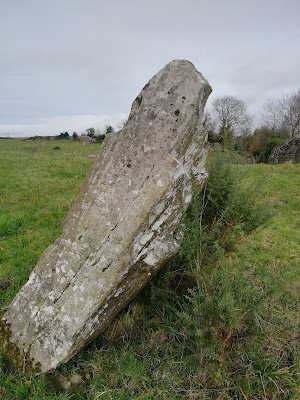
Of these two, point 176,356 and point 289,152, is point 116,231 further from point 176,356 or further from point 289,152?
point 289,152

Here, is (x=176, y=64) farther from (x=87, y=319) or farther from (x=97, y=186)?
(x=87, y=319)

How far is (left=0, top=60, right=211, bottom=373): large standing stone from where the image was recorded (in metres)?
3.51

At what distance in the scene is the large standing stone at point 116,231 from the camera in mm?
3510

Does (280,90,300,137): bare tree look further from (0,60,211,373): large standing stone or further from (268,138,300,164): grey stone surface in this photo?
(0,60,211,373): large standing stone

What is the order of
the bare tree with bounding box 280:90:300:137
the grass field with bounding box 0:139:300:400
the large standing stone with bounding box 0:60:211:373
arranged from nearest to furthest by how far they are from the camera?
the grass field with bounding box 0:139:300:400
the large standing stone with bounding box 0:60:211:373
the bare tree with bounding box 280:90:300:137

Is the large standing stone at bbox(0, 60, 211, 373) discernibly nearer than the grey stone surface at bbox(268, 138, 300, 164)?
Yes

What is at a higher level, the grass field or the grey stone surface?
the grey stone surface

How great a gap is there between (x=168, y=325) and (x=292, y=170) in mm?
13487

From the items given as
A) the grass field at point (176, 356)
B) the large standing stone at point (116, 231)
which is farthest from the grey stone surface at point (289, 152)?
the large standing stone at point (116, 231)

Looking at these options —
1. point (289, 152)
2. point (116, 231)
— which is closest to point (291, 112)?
point (289, 152)

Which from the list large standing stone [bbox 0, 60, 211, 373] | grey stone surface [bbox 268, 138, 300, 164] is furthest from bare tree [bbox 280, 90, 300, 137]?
large standing stone [bbox 0, 60, 211, 373]

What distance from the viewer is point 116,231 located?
142 inches

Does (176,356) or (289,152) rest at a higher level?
(289,152)

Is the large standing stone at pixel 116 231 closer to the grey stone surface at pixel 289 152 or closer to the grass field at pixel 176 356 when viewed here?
the grass field at pixel 176 356
